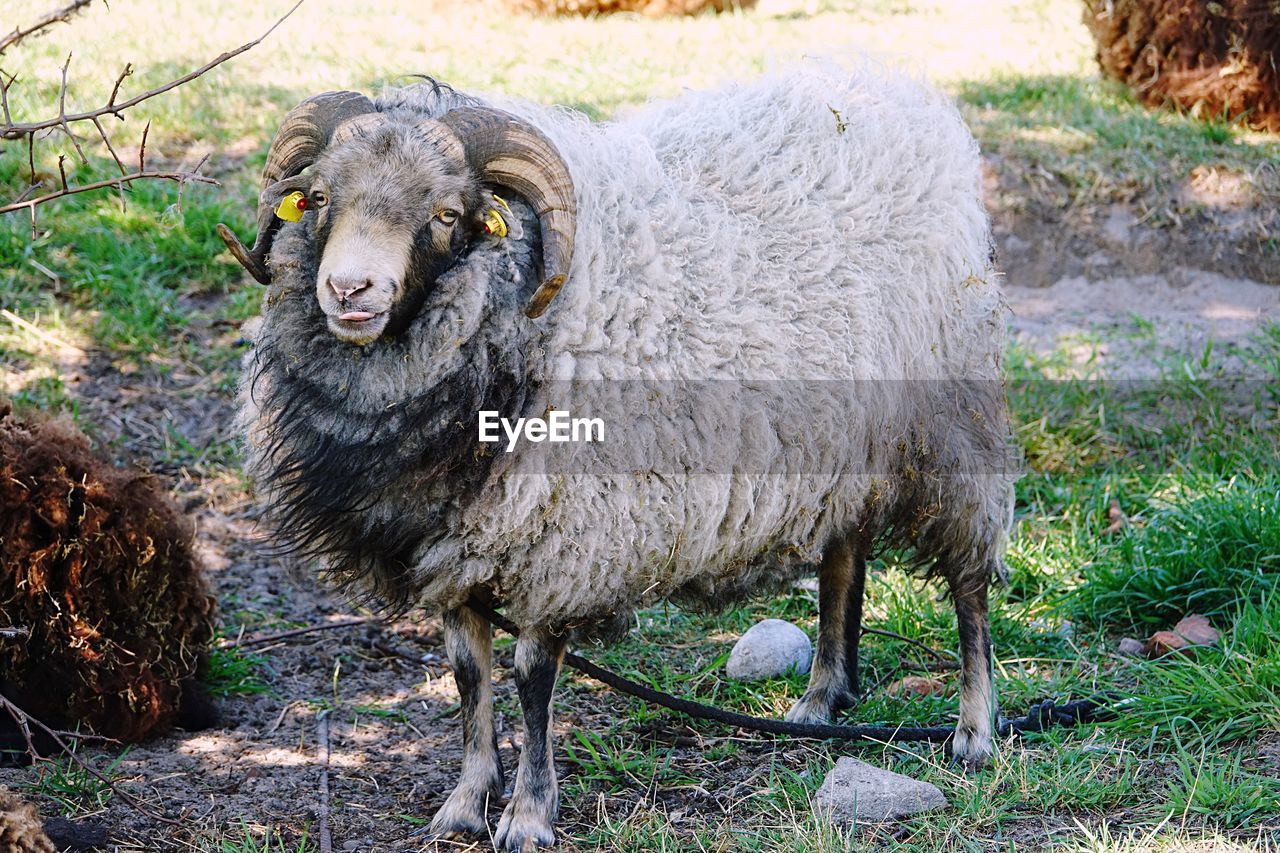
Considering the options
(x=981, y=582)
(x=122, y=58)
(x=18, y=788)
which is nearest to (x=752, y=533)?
(x=981, y=582)

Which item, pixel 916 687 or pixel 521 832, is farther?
pixel 916 687

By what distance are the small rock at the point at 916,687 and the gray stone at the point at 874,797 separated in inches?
37.1

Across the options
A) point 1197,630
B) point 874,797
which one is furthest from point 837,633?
point 1197,630

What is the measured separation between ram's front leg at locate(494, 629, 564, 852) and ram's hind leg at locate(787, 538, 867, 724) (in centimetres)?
114

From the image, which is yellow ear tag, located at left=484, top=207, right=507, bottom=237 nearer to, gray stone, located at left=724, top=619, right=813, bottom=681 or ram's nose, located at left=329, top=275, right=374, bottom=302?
ram's nose, located at left=329, top=275, right=374, bottom=302

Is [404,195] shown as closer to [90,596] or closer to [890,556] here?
[90,596]

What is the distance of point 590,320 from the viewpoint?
11.2 feet

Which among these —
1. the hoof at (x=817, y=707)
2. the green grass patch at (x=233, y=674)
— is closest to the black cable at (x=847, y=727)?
the hoof at (x=817, y=707)

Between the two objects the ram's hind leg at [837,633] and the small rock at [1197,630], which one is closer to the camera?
the small rock at [1197,630]

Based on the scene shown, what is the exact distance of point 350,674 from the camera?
472 cm

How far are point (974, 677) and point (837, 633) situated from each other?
531 mm

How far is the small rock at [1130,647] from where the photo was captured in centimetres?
455

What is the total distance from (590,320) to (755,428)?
0.57 meters

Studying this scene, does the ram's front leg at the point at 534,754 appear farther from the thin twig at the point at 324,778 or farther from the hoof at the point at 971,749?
the hoof at the point at 971,749
